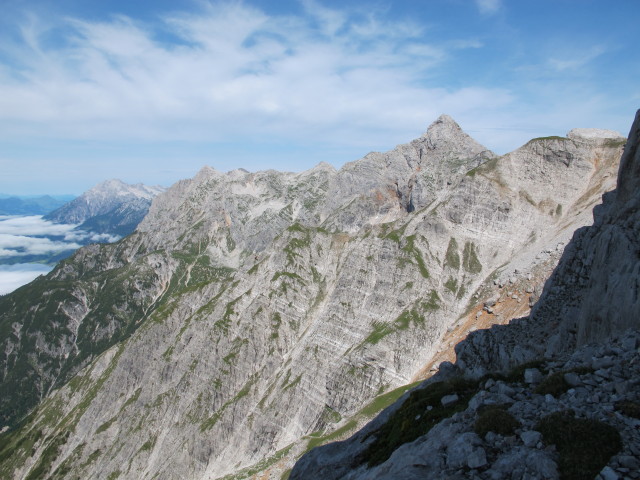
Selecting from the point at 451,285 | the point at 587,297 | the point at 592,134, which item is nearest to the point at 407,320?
the point at 451,285

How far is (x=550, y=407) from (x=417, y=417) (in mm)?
9049

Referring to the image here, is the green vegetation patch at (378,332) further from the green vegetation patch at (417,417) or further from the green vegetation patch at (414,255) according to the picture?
the green vegetation patch at (417,417)

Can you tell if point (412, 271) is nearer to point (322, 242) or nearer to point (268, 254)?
point (322, 242)

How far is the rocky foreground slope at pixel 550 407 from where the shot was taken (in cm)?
1435

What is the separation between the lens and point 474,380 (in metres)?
24.4

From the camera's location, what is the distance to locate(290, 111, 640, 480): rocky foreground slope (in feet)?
47.1

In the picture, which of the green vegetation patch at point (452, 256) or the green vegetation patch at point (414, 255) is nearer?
the green vegetation patch at point (414, 255)

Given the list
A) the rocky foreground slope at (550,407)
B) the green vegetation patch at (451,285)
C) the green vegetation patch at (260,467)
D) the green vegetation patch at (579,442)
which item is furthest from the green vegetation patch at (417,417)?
the green vegetation patch at (451,285)

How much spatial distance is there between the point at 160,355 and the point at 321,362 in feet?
281

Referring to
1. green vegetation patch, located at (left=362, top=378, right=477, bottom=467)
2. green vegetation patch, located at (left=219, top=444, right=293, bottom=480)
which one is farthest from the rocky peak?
green vegetation patch, located at (left=362, top=378, right=477, bottom=467)

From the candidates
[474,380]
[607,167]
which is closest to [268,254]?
[607,167]

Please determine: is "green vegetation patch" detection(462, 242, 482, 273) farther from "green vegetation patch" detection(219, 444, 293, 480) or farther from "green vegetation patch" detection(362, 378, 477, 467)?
"green vegetation patch" detection(362, 378, 477, 467)

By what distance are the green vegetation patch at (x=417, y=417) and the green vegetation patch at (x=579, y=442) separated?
629 cm

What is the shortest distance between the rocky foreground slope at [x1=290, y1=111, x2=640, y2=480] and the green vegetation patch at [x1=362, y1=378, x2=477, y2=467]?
0.28 ft
